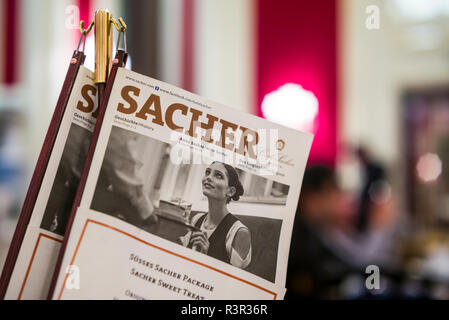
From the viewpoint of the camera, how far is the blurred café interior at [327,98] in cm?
201

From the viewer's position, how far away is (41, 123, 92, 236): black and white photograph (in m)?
0.35

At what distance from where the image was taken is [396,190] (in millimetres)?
4059

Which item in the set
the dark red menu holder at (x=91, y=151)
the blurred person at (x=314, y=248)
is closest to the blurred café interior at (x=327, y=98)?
the blurred person at (x=314, y=248)

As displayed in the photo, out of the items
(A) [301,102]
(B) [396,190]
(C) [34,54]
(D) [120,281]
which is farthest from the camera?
(B) [396,190]

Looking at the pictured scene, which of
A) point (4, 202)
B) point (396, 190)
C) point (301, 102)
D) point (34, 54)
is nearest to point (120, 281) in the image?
point (4, 202)

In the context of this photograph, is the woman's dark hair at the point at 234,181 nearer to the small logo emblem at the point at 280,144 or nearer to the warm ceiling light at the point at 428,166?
the small logo emblem at the point at 280,144

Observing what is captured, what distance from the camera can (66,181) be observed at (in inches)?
14.1

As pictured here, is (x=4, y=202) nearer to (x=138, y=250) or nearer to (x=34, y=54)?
(x=34, y=54)

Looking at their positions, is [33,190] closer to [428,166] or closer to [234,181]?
[234,181]

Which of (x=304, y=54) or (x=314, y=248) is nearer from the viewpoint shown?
(x=314, y=248)

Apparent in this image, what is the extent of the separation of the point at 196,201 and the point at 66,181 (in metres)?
0.09

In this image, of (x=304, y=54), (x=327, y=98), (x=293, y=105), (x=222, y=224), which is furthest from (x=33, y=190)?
(x=327, y=98)

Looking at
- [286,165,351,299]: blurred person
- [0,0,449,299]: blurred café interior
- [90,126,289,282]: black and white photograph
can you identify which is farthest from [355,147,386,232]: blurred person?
[90,126,289,282]: black and white photograph
